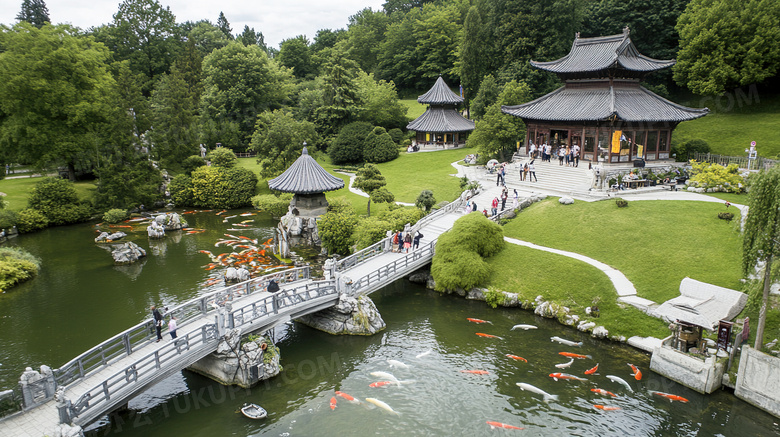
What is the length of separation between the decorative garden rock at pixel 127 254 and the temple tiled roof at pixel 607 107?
118ft

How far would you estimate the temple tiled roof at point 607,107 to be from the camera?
42.1 meters

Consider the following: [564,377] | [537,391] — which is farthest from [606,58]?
[537,391]

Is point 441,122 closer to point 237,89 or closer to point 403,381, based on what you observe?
point 237,89

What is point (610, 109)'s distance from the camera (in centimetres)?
4144

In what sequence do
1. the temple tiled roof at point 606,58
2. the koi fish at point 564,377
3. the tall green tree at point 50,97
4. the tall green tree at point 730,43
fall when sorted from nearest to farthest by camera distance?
1. the koi fish at point 564,377
2. the temple tiled roof at point 606,58
3. the tall green tree at point 50,97
4. the tall green tree at point 730,43

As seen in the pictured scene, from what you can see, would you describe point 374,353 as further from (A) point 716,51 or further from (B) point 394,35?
(B) point 394,35

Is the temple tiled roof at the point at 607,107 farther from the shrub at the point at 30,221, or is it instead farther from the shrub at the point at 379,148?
the shrub at the point at 30,221

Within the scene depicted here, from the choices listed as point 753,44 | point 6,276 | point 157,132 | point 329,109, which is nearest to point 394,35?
point 329,109

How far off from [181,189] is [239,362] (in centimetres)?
3879

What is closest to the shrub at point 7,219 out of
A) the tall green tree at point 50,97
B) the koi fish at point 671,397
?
the tall green tree at point 50,97

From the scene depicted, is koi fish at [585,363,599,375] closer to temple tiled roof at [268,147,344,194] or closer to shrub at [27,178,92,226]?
temple tiled roof at [268,147,344,194]

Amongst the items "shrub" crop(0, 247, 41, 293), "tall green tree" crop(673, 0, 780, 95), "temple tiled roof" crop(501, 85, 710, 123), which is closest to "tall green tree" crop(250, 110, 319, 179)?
"temple tiled roof" crop(501, 85, 710, 123)

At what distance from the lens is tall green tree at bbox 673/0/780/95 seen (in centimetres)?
4869

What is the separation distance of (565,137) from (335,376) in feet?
123
